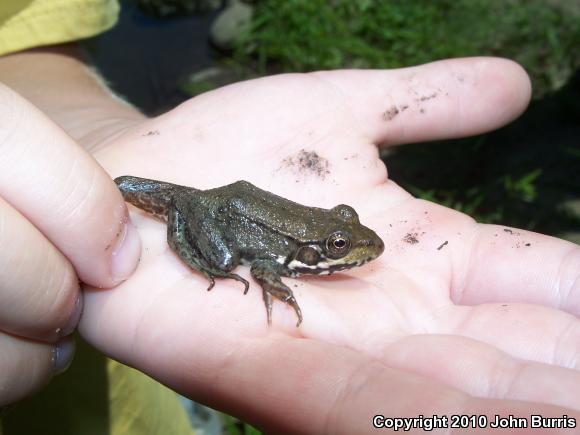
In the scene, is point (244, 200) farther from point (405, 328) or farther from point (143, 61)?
point (143, 61)

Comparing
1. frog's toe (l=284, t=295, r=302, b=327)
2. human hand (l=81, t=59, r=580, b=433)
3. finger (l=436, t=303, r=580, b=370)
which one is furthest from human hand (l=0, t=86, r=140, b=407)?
finger (l=436, t=303, r=580, b=370)

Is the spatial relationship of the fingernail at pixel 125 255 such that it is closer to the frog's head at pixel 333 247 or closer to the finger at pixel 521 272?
the frog's head at pixel 333 247

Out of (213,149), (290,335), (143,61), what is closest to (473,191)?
(213,149)

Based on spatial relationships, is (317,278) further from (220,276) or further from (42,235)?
(42,235)

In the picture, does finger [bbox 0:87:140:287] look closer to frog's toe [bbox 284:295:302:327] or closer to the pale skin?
the pale skin

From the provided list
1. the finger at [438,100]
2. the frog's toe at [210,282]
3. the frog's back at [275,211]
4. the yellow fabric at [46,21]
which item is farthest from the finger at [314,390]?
the yellow fabric at [46,21]

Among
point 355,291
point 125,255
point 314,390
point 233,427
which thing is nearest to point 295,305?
point 355,291
